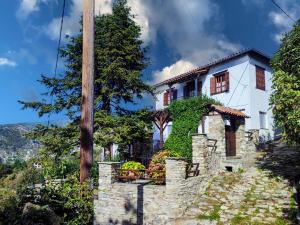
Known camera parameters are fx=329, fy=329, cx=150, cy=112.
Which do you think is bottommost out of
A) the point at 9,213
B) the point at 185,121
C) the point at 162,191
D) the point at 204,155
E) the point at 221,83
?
the point at 162,191

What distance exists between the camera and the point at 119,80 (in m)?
22.5

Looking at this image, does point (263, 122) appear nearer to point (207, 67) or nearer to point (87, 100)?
point (207, 67)

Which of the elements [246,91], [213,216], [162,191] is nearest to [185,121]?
[246,91]

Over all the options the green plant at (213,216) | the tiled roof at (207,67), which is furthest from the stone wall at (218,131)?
the tiled roof at (207,67)

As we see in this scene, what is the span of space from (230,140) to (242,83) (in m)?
5.53

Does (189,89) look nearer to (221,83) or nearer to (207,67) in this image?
(207,67)

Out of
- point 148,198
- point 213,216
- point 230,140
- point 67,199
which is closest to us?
point 67,199

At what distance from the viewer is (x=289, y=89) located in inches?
553

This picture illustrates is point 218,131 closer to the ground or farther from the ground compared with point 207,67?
closer to the ground

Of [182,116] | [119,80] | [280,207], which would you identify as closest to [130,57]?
[119,80]

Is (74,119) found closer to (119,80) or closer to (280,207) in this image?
(119,80)

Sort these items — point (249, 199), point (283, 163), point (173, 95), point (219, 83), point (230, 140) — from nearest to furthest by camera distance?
point (249, 199) → point (283, 163) → point (230, 140) → point (219, 83) → point (173, 95)

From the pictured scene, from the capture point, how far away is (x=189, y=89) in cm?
Result: 2992

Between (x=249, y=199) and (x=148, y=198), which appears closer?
(x=249, y=199)
